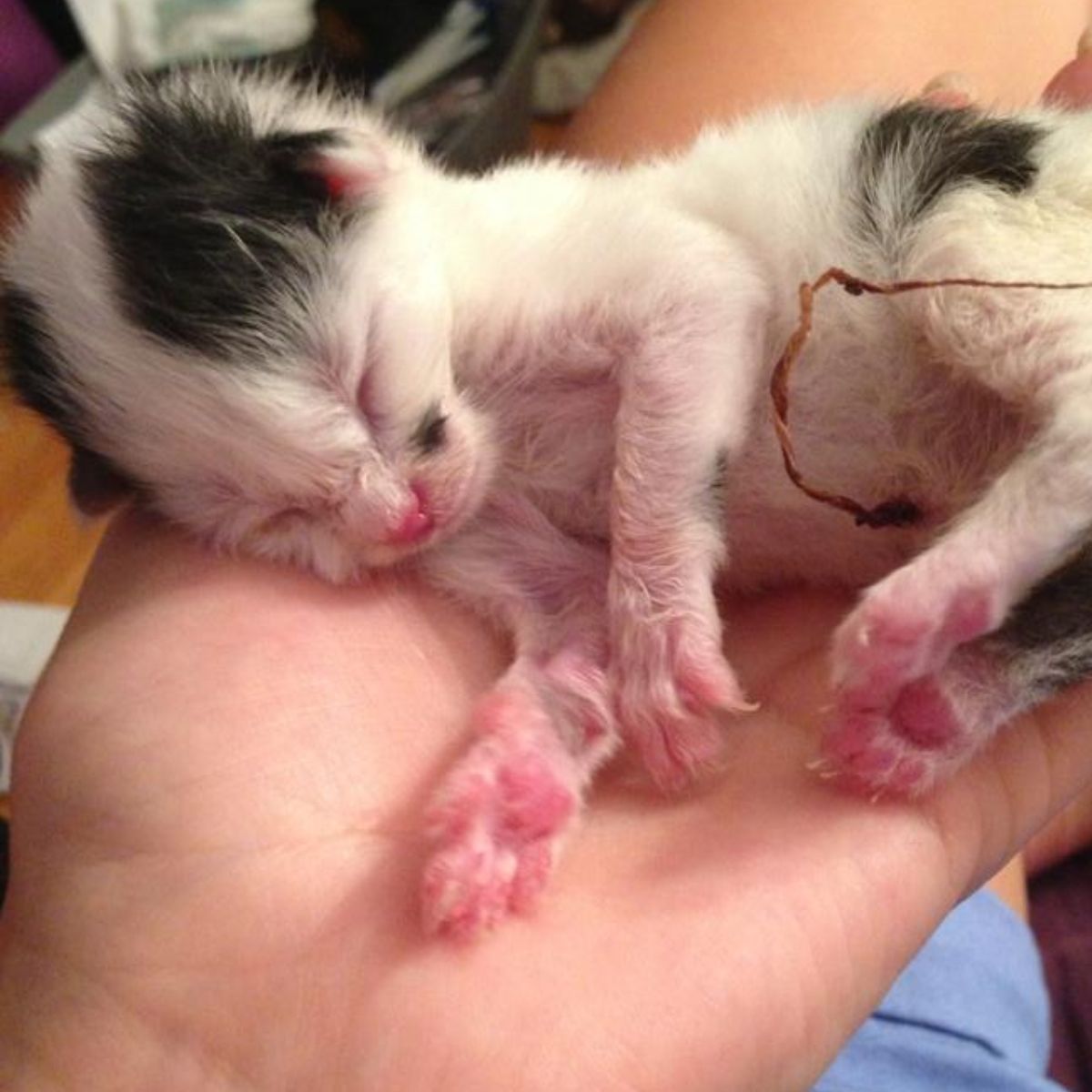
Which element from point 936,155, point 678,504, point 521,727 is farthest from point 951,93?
point 521,727

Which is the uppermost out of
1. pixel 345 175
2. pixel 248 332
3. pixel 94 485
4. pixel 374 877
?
pixel 345 175

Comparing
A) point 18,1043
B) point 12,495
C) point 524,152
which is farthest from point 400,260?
point 524,152

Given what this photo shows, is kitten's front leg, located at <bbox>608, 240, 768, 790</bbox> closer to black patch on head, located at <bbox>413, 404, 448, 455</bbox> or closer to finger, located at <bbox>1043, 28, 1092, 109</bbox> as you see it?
black patch on head, located at <bbox>413, 404, 448, 455</bbox>

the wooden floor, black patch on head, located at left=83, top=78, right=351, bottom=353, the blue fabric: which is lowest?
the wooden floor

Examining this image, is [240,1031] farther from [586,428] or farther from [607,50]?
[607,50]

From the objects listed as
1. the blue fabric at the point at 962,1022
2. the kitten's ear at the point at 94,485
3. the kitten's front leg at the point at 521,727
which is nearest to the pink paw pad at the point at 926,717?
the kitten's front leg at the point at 521,727

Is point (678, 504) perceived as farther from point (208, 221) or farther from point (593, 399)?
point (208, 221)

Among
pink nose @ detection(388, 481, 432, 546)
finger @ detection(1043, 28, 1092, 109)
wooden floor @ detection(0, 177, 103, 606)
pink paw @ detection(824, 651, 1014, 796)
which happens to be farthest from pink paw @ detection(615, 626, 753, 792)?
wooden floor @ detection(0, 177, 103, 606)
